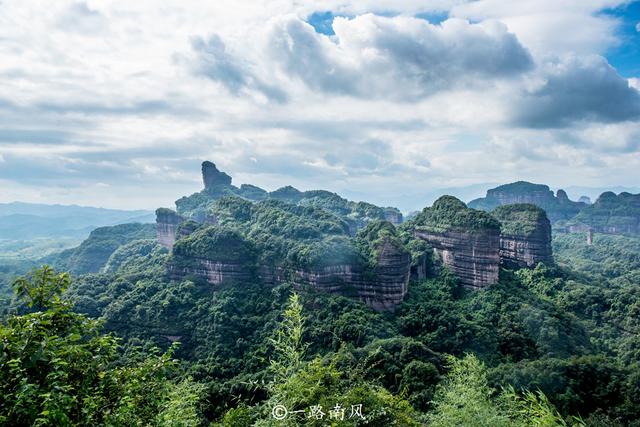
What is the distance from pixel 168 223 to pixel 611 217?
134 meters

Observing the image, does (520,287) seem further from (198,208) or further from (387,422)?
(198,208)

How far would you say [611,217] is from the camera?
418 feet

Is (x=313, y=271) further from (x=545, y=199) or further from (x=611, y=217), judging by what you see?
(x=545, y=199)

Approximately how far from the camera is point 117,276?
5266 cm

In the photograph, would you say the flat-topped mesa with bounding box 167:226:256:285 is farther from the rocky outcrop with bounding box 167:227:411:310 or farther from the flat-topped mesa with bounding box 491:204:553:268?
the flat-topped mesa with bounding box 491:204:553:268

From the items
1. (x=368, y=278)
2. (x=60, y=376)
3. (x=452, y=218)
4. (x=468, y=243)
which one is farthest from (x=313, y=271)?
(x=60, y=376)

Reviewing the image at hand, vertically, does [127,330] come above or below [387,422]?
below

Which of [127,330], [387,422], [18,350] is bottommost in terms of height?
[127,330]

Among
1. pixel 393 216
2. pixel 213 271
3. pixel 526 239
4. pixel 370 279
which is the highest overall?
pixel 393 216

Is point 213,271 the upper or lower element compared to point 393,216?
lower

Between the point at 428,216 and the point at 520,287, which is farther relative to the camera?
the point at 428,216

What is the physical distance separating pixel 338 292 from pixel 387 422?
33.8 m

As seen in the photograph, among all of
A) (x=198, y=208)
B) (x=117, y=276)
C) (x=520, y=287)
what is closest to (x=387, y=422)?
(x=520, y=287)

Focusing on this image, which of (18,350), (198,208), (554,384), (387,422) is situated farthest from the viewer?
(198,208)
